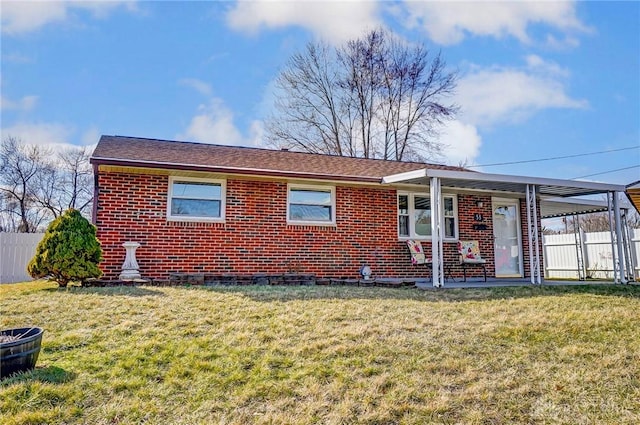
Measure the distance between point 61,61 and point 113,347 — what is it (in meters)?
7.81

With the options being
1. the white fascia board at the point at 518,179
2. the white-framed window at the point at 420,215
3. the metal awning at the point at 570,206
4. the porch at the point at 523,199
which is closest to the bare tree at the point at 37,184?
the white-framed window at the point at 420,215

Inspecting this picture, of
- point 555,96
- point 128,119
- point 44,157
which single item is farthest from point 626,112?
point 44,157

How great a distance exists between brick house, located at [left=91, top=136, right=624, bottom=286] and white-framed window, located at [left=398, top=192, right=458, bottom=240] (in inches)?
1.0

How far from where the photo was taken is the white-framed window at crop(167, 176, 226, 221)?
8625mm

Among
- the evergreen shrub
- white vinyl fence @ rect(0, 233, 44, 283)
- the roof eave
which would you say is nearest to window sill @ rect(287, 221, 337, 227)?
the roof eave

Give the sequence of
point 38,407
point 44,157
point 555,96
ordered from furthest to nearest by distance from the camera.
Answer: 1. point 44,157
2. point 555,96
3. point 38,407

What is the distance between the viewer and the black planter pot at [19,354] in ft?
10.7

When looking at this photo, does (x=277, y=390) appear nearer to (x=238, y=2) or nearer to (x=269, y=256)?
(x=269, y=256)

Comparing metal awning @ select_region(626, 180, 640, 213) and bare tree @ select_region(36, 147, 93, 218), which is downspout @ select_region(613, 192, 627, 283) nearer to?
metal awning @ select_region(626, 180, 640, 213)

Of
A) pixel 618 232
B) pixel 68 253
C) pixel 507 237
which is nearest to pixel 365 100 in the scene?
pixel 507 237

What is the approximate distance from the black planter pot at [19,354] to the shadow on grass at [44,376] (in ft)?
0.18

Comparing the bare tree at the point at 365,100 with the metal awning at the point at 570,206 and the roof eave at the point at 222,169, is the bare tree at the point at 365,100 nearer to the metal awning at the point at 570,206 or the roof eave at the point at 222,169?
the metal awning at the point at 570,206

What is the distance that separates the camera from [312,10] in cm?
953

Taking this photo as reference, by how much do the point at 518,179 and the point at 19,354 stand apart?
880 cm
